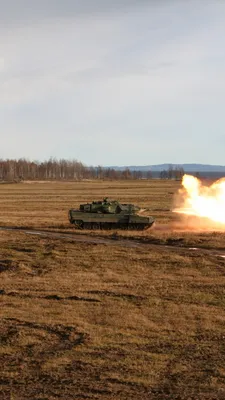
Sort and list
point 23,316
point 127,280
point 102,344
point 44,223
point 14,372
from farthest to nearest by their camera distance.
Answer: point 44,223
point 127,280
point 23,316
point 102,344
point 14,372

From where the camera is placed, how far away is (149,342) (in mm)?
15406

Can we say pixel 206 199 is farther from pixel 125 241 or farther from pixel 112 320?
pixel 112 320

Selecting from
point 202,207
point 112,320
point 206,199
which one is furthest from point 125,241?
point 112,320

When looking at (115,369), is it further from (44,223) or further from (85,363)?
(44,223)

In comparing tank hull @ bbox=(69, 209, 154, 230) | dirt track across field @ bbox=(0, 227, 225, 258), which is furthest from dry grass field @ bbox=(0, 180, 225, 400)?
tank hull @ bbox=(69, 209, 154, 230)

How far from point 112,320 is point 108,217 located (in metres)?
22.3

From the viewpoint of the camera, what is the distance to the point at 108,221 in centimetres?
3966

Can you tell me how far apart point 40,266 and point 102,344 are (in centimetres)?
1238

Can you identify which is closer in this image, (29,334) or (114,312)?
(29,334)

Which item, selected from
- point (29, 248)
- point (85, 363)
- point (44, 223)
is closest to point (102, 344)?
point (85, 363)

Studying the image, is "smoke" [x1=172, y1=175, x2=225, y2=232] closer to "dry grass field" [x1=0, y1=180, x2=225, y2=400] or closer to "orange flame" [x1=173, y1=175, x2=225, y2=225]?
"orange flame" [x1=173, y1=175, x2=225, y2=225]

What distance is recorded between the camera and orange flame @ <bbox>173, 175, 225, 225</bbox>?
148ft

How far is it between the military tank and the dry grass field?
6086 mm

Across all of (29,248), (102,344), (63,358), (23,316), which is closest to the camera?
(63,358)
